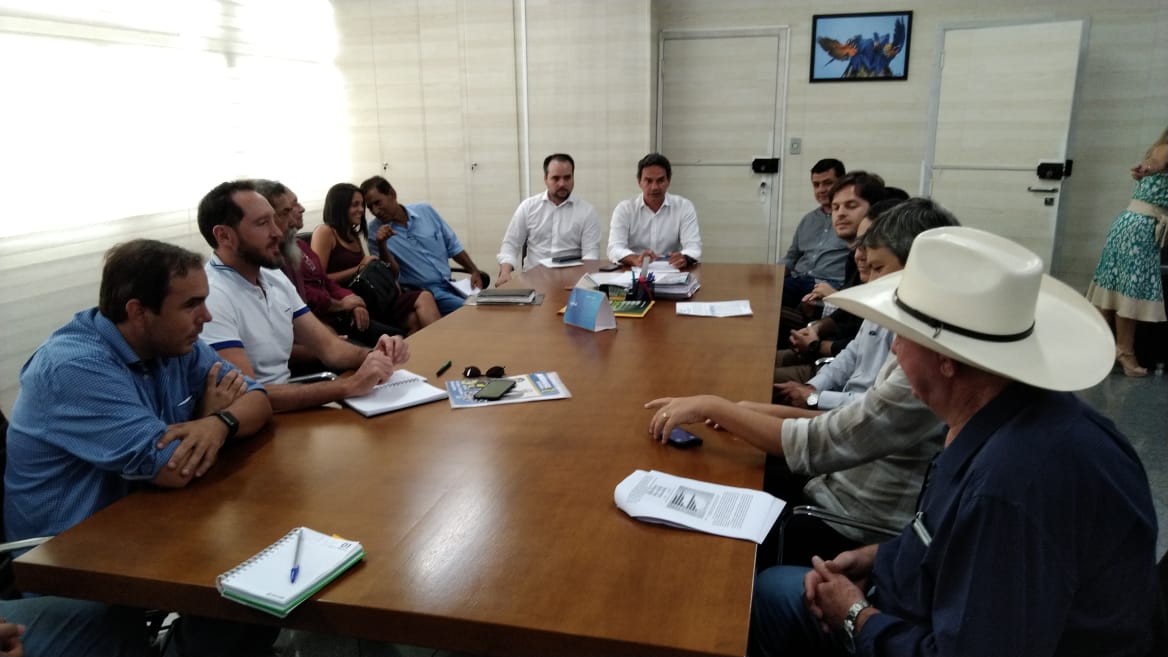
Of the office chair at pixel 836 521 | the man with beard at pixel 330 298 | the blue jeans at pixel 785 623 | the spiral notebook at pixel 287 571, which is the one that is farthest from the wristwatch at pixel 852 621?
the man with beard at pixel 330 298

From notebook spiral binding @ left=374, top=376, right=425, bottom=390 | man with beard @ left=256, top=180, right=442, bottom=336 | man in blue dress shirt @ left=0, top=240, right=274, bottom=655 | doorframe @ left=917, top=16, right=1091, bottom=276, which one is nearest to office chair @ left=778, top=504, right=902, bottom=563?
notebook spiral binding @ left=374, top=376, right=425, bottom=390

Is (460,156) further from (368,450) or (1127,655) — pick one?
(1127,655)

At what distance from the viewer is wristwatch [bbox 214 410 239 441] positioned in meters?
1.79

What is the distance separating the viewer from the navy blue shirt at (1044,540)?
3.34 feet

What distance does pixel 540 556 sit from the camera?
1.34m

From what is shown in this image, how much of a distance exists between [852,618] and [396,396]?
134 cm

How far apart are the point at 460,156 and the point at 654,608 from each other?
5574 millimetres

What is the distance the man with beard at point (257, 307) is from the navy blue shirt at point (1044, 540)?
62.4 inches

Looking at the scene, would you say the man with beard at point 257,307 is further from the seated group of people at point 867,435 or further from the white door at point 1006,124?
the white door at point 1006,124

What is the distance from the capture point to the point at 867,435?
5.48 ft

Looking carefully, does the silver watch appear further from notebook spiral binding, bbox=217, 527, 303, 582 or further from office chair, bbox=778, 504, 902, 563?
notebook spiral binding, bbox=217, 527, 303, 582

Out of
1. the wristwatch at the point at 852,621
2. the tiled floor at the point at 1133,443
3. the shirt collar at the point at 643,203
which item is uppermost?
the shirt collar at the point at 643,203

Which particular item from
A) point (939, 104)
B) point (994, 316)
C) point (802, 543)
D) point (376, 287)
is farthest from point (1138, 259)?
point (376, 287)

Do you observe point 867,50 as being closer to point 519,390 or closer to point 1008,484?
point 519,390
